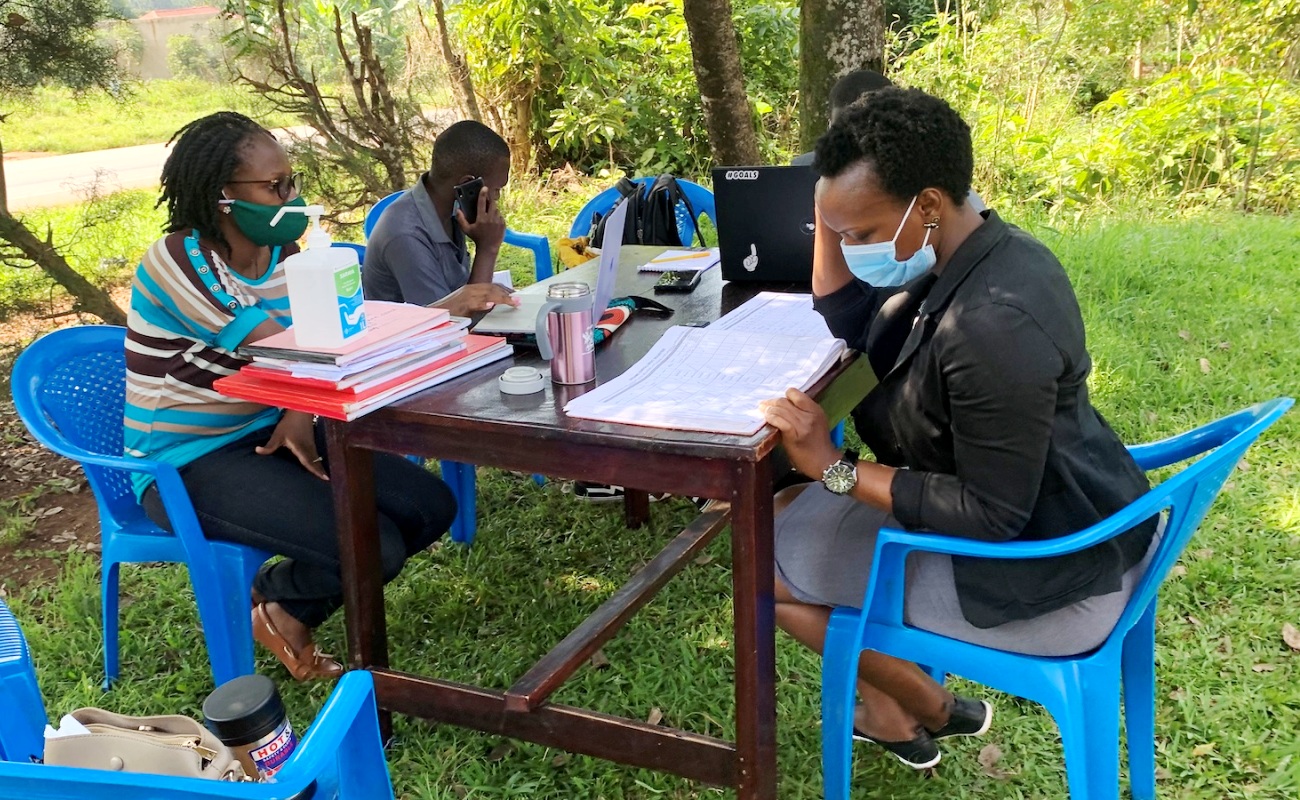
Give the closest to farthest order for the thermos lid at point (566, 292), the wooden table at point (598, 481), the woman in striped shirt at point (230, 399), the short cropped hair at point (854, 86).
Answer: the wooden table at point (598, 481)
the thermos lid at point (566, 292)
the woman in striped shirt at point (230, 399)
the short cropped hair at point (854, 86)

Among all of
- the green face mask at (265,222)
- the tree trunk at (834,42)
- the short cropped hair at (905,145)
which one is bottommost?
the green face mask at (265,222)

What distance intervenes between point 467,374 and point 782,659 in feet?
3.87

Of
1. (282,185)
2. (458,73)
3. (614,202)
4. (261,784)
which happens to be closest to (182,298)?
(282,185)

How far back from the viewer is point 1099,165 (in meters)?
6.95

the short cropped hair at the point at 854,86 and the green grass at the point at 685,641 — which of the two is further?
the short cropped hair at the point at 854,86

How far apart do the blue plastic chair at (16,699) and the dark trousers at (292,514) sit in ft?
2.04

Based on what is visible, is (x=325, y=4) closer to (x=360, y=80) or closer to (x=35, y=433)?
(x=360, y=80)

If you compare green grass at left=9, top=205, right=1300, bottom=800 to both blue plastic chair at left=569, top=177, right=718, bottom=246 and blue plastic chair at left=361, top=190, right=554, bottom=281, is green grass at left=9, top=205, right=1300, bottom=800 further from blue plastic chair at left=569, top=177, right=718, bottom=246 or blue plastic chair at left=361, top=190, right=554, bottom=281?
blue plastic chair at left=569, top=177, right=718, bottom=246

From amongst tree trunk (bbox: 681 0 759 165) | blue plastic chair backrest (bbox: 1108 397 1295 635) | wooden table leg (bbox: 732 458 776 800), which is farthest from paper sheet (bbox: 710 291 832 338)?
tree trunk (bbox: 681 0 759 165)

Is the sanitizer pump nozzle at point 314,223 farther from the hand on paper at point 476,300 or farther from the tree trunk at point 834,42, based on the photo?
the tree trunk at point 834,42

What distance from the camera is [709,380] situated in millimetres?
2014

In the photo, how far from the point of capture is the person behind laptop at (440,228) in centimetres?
304

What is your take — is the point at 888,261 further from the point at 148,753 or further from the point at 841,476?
the point at 148,753

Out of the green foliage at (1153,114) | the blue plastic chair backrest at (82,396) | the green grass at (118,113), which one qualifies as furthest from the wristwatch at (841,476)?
the green foliage at (1153,114)
